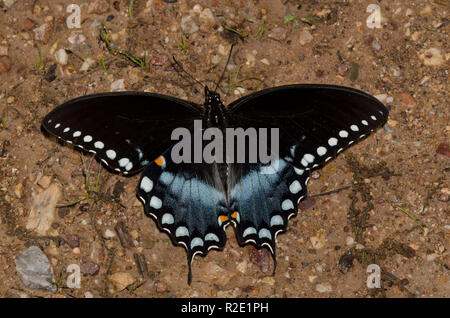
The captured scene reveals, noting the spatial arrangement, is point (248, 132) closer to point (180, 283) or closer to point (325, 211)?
point (325, 211)

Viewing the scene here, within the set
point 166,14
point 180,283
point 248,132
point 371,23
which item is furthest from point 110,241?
point 371,23

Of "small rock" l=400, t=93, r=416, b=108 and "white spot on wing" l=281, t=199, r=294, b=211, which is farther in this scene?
"small rock" l=400, t=93, r=416, b=108

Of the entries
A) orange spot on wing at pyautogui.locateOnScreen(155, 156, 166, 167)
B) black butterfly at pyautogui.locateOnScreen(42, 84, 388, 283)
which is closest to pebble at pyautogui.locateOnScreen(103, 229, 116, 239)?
black butterfly at pyautogui.locateOnScreen(42, 84, 388, 283)

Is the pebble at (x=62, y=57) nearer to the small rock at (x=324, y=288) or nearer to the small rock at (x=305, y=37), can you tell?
the small rock at (x=305, y=37)

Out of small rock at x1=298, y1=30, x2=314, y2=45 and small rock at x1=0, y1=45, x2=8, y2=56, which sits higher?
small rock at x1=298, y1=30, x2=314, y2=45

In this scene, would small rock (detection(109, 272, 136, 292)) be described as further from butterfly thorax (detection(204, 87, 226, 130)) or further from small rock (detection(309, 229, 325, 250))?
small rock (detection(309, 229, 325, 250))

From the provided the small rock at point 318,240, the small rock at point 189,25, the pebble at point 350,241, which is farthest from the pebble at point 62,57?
the pebble at point 350,241

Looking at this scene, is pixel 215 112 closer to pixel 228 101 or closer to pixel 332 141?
pixel 228 101
